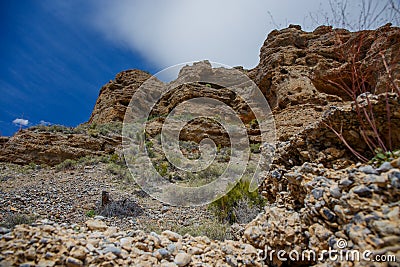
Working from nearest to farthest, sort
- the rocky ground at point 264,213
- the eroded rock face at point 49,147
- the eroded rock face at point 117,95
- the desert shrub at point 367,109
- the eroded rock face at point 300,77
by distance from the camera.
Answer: the rocky ground at point 264,213 → the desert shrub at point 367,109 → the eroded rock face at point 49,147 → the eroded rock face at point 300,77 → the eroded rock face at point 117,95

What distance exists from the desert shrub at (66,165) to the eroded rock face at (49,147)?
2.40 feet

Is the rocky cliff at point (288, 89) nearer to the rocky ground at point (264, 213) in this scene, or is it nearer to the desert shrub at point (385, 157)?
the rocky ground at point (264, 213)

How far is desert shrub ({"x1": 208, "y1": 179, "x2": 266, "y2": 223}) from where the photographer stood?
490cm

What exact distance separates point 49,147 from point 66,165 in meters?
1.73

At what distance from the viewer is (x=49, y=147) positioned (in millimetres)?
9984

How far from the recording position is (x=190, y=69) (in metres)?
23.0

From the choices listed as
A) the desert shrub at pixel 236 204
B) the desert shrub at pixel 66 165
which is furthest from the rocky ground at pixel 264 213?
the desert shrub at pixel 236 204

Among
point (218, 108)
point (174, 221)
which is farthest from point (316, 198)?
point (218, 108)

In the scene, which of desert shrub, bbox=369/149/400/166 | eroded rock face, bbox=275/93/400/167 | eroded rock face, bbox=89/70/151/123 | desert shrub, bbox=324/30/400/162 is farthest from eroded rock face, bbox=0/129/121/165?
desert shrub, bbox=369/149/400/166

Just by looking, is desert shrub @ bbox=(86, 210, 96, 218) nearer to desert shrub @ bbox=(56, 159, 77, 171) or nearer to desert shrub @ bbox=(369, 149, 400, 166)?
desert shrub @ bbox=(56, 159, 77, 171)

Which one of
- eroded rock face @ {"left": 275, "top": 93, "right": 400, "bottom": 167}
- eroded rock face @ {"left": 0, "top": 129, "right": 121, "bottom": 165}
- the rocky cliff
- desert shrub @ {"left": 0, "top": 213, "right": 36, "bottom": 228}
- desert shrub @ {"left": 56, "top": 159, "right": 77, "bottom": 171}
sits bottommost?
desert shrub @ {"left": 0, "top": 213, "right": 36, "bottom": 228}

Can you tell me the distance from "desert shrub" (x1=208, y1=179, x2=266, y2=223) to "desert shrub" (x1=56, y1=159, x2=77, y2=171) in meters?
6.29

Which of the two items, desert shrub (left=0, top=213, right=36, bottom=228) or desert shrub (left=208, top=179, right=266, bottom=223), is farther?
desert shrub (left=208, top=179, right=266, bottom=223)

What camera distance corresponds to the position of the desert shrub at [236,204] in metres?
4.90
